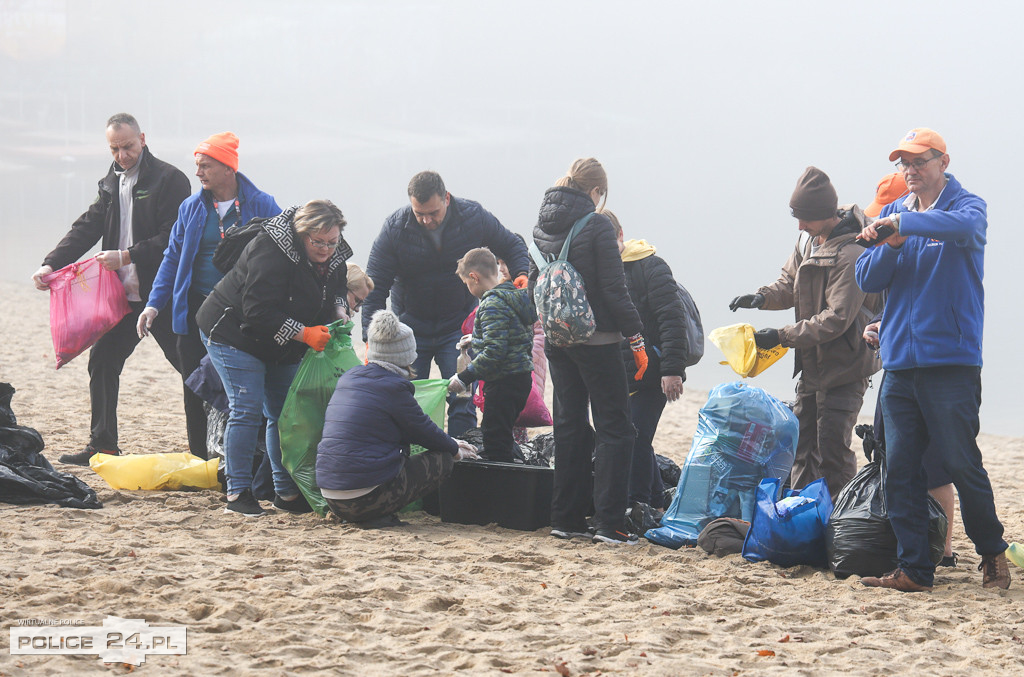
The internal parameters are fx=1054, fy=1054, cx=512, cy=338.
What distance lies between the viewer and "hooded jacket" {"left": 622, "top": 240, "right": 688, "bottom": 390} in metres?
4.79

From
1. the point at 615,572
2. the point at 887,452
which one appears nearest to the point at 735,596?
the point at 615,572

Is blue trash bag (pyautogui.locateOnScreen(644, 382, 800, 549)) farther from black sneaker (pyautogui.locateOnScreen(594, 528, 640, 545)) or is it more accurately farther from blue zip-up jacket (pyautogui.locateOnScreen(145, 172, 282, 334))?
blue zip-up jacket (pyautogui.locateOnScreen(145, 172, 282, 334))

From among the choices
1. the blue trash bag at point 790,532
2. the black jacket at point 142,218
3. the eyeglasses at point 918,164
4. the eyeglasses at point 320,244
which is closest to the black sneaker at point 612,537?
the blue trash bag at point 790,532

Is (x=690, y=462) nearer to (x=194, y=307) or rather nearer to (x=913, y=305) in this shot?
(x=913, y=305)

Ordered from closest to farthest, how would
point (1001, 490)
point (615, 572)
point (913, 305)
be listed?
point (913, 305) < point (615, 572) < point (1001, 490)

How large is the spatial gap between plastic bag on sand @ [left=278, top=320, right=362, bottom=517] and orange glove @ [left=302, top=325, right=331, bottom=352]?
9cm

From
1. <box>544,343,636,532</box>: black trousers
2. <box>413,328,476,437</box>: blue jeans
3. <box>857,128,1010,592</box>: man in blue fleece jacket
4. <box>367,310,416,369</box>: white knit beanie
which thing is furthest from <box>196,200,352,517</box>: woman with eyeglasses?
<box>857,128,1010,592</box>: man in blue fleece jacket

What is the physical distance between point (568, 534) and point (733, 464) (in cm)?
80

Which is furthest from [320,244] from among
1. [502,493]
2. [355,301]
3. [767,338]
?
[767,338]

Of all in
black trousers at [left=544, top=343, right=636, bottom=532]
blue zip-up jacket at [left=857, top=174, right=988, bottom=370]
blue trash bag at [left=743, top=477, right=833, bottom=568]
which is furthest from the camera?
black trousers at [left=544, top=343, right=636, bottom=532]

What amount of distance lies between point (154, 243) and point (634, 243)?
8.89 ft

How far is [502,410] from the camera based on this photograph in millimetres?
5078

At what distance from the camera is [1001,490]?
730cm

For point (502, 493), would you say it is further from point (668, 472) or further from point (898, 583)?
point (898, 583)
